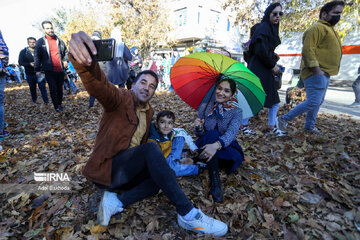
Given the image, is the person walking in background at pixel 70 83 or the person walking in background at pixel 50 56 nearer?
the person walking in background at pixel 50 56

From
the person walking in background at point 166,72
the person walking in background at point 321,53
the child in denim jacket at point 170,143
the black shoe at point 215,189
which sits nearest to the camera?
the black shoe at point 215,189

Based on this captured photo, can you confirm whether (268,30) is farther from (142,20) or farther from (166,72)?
(142,20)

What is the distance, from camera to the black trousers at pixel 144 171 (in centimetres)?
189

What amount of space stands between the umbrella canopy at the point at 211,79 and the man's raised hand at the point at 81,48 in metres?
1.81

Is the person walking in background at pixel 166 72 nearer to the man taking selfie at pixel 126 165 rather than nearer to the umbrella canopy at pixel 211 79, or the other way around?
the umbrella canopy at pixel 211 79

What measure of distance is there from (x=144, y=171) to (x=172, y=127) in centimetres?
107

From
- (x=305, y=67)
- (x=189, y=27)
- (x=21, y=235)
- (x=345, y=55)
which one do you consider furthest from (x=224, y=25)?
(x=21, y=235)

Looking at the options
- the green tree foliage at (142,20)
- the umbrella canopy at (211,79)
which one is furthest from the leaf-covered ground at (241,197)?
the green tree foliage at (142,20)

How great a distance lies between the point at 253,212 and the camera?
2266 mm

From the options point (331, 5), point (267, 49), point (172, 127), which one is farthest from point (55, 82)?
point (331, 5)

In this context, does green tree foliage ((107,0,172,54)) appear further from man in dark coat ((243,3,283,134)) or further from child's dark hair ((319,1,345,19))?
child's dark hair ((319,1,345,19))

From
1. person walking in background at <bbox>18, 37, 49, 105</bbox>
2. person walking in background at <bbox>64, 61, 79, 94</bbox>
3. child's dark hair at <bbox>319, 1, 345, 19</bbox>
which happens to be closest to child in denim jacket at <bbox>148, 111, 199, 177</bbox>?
child's dark hair at <bbox>319, 1, 345, 19</bbox>

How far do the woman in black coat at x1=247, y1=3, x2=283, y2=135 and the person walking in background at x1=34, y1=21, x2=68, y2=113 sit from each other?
520 centimetres

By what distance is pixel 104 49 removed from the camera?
4.66 ft
